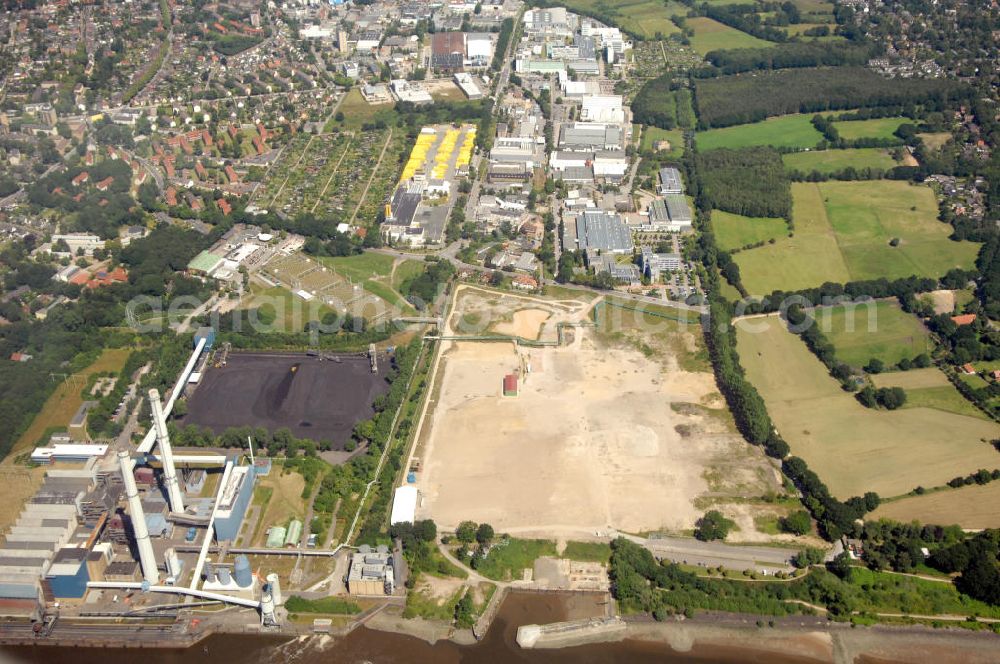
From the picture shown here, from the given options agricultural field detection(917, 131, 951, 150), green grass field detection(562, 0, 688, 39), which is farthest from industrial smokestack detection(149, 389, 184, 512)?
green grass field detection(562, 0, 688, 39)

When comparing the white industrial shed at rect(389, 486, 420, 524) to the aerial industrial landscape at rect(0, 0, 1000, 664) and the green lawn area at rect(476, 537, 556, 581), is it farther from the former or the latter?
the green lawn area at rect(476, 537, 556, 581)

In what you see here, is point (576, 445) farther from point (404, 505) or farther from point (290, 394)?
point (290, 394)

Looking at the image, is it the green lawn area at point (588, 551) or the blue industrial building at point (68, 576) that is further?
the green lawn area at point (588, 551)

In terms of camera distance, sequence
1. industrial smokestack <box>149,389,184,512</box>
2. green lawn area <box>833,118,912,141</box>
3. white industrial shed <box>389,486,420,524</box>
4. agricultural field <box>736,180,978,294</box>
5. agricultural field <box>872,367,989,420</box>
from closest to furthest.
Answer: industrial smokestack <box>149,389,184,512</box>, white industrial shed <box>389,486,420,524</box>, agricultural field <box>872,367,989,420</box>, agricultural field <box>736,180,978,294</box>, green lawn area <box>833,118,912,141</box>

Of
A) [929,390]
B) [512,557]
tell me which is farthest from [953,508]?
[512,557]

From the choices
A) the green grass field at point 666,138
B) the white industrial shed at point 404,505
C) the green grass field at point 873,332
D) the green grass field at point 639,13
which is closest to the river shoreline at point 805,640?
the white industrial shed at point 404,505

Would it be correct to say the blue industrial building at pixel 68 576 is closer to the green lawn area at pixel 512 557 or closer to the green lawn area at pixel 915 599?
the green lawn area at pixel 512 557
